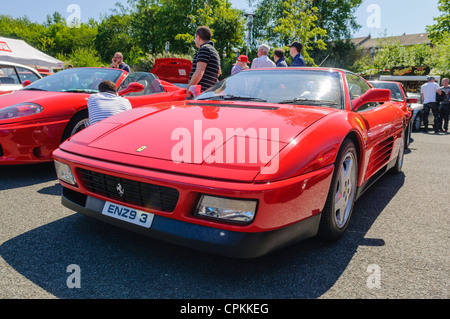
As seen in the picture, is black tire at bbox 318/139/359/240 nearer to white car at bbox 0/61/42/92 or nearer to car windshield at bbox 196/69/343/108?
car windshield at bbox 196/69/343/108

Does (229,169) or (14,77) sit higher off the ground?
(14,77)

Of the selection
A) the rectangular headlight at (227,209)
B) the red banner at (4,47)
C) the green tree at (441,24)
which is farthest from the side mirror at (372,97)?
the green tree at (441,24)

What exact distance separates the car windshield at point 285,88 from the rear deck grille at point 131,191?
131 centimetres

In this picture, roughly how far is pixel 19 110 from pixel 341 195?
3257 millimetres

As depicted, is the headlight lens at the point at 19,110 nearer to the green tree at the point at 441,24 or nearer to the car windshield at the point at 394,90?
the car windshield at the point at 394,90

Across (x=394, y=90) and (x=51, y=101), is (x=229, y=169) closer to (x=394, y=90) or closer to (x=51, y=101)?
(x=51, y=101)

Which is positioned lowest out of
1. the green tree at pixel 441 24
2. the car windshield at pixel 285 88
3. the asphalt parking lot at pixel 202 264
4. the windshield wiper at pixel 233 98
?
the asphalt parking lot at pixel 202 264

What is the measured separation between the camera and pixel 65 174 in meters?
2.24

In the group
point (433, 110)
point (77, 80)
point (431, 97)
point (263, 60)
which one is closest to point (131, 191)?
point (77, 80)

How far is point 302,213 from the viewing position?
1894 millimetres

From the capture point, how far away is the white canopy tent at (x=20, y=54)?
16.2 m

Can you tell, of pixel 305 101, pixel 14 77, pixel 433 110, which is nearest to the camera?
pixel 305 101

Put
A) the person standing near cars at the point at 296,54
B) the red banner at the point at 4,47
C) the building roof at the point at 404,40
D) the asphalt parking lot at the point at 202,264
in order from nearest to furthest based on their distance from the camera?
the asphalt parking lot at the point at 202,264
the person standing near cars at the point at 296,54
the red banner at the point at 4,47
the building roof at the point at 404,40
